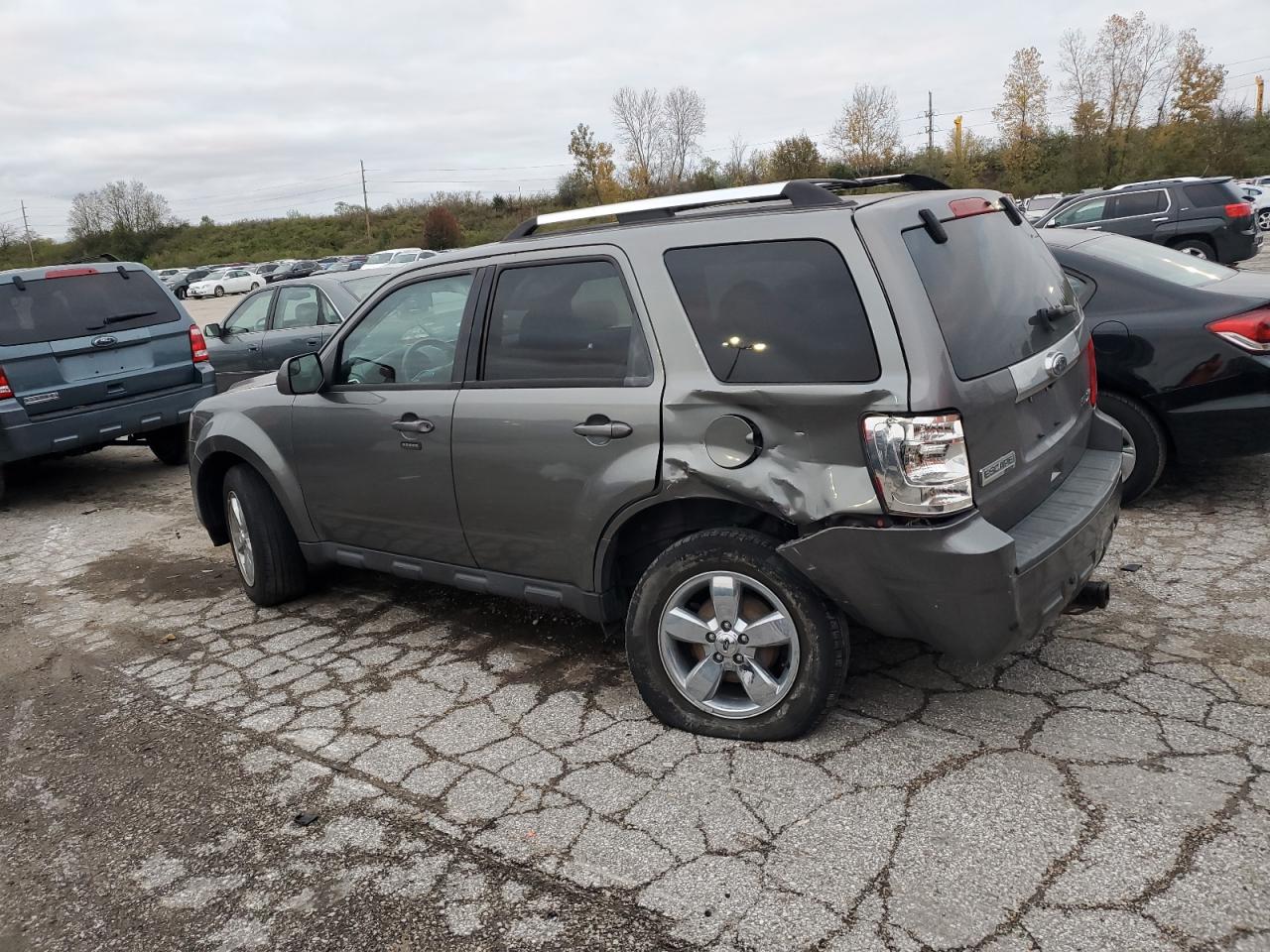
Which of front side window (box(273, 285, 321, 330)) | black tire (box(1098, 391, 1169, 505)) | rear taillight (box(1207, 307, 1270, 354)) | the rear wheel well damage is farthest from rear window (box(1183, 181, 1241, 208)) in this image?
the rear wheel well damage

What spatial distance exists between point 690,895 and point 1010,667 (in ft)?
5.67

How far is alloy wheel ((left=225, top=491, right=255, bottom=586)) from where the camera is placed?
5.13m

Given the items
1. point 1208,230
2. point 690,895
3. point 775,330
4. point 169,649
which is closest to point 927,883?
point 690,895

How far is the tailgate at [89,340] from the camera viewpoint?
7566mm

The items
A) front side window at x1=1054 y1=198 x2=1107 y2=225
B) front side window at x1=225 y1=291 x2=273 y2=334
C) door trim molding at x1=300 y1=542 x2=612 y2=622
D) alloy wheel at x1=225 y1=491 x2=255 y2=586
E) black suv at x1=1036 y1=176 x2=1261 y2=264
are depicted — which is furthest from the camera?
front side window at x1=1054 y1=198 x2=1107 y2=225

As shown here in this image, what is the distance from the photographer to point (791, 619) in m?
3.17

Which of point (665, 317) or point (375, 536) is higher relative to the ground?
point (665, 317)

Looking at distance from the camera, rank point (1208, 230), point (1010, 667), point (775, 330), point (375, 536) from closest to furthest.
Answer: point (775, 330) < point (1010, 667) < point (375, 536) < point (1208, 230)

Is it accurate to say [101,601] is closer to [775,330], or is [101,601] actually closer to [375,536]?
[375,536]

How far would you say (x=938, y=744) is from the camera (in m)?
3.25

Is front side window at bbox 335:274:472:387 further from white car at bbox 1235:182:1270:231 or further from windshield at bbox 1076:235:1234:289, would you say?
white car at bbox 1235:182:1270:231

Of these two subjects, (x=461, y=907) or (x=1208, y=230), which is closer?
(x=461, y=907)

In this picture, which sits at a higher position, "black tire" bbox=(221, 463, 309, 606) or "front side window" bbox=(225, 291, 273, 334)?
"front side window" bbox=(225, 291, 273, 334)

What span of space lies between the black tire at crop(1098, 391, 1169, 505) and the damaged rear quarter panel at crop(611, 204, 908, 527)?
9.24 feet
